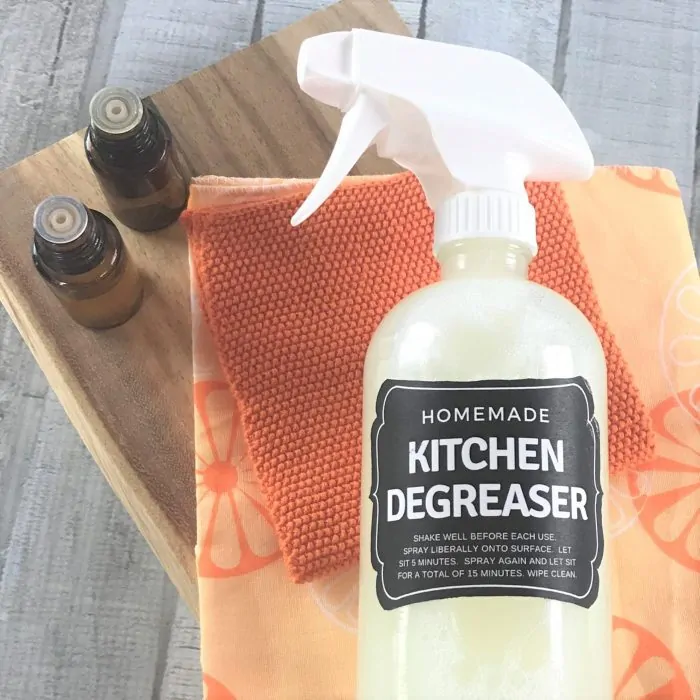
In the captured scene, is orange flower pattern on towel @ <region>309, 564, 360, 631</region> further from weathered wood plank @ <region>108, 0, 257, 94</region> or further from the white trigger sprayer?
weathered wood plank @ <region>108, 0, 257, 94</region>

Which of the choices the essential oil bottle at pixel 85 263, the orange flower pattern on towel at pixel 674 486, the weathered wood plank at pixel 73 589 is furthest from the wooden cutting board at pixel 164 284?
the orange flower pattern on towel at pixel 674 486

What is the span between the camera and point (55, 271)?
47cm

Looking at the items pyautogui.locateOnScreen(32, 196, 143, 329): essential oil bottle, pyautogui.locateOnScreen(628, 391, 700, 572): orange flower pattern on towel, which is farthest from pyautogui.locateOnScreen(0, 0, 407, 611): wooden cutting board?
pyautogui.locateOnScreen(628, 391, 700, 572): orange flower pattern on towel

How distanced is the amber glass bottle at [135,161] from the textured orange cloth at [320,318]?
32mm

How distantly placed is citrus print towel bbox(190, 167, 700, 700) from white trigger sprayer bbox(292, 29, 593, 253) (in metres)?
0.15

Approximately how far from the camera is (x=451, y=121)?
1.24 ft

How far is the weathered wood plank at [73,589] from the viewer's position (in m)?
0.66

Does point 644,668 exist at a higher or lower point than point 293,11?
lower

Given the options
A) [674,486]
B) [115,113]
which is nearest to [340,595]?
[674,486]

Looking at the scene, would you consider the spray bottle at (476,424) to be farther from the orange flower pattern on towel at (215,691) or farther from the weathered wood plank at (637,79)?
the weathered wood plank at (637,79)

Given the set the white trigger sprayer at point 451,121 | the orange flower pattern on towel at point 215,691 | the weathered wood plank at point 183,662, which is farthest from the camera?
the weathered wood plank at point 183,662

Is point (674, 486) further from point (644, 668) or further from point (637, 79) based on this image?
point (637, 79)

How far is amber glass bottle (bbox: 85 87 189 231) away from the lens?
18.1 inches

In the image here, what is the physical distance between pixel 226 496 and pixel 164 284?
16cm
